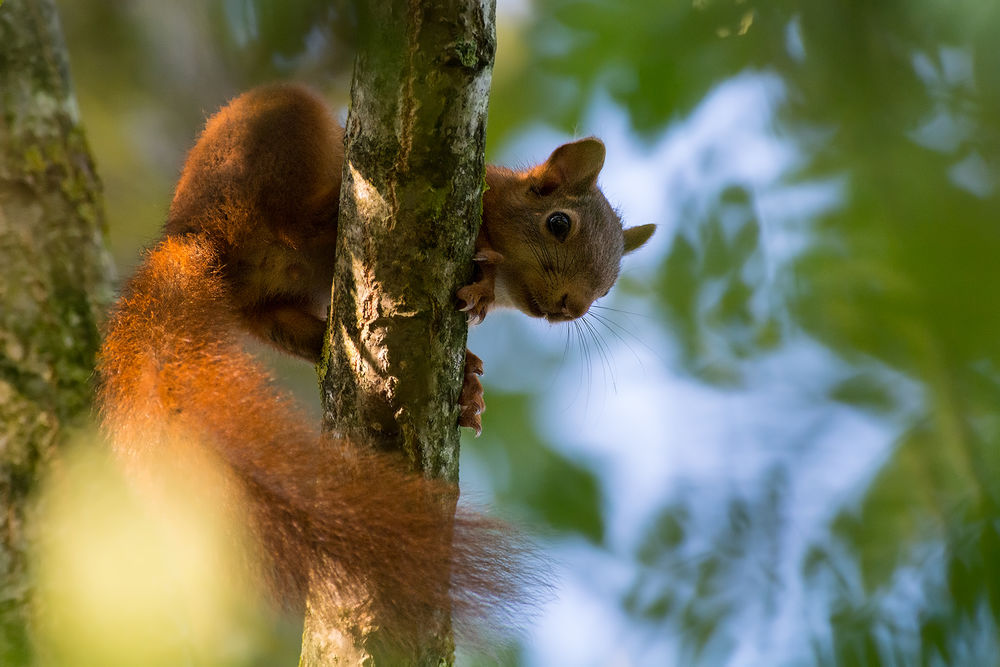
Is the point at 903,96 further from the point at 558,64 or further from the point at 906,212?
the point at 558,64

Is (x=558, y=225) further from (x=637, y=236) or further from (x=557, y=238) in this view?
(x=637, y=236)

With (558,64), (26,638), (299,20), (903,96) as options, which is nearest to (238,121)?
(558,64)

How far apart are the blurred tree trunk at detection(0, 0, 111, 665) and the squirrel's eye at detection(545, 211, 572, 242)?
5.34ft

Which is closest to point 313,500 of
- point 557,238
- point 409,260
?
point 409,260

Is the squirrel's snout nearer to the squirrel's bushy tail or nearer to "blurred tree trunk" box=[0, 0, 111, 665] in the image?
the squirrel's bushy tail

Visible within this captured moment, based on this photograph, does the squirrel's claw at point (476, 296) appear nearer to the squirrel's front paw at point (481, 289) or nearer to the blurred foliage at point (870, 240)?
the squirrel's front paw at point (481, 289)

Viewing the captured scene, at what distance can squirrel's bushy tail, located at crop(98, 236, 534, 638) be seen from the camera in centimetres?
158

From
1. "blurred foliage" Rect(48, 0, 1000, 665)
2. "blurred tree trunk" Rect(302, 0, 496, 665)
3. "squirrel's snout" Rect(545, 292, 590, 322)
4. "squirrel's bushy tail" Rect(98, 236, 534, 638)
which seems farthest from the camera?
"squirrel's snout" Rect(545, 292, 590, 322)

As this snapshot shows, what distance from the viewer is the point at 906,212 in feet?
1.60

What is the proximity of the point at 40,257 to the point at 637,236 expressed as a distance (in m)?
2.20

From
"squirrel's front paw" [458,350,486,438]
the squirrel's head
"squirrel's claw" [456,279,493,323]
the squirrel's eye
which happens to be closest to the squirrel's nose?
the squirrel's head

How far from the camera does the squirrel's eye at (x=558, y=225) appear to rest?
2746 millimetres

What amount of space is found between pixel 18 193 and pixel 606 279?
212 centimetres

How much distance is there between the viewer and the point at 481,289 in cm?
203
